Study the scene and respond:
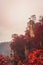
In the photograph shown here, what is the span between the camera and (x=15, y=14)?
213cm

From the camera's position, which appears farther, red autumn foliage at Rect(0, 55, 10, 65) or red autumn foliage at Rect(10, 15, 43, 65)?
red autumn foliage at Rect(0, 55, 10, 65)

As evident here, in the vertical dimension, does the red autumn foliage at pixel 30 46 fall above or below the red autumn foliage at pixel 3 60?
above

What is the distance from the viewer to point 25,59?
1.86 meters

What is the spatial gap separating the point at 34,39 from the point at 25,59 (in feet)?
0.84

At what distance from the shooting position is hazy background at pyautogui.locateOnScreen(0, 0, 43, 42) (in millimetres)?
1963

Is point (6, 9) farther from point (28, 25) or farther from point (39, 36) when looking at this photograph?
point (39, 36)

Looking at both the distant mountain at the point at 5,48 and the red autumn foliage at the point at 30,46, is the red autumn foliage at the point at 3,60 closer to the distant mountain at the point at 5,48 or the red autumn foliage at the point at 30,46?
the distant mountain at the point at 5,48

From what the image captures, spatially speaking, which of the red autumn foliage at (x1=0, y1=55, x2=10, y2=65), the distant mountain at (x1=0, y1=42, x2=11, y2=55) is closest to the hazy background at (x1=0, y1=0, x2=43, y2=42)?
the distant mountain at (x1=0, y1=42, x2=11, y2=55)

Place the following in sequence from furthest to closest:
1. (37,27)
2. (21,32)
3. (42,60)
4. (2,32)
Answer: (2,32) < (21,32) < (37,27) < (42,60)

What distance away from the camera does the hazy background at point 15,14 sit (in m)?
1.96

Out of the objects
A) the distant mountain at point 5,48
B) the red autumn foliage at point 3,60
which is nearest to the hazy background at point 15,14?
the distant mountain at point 5,48

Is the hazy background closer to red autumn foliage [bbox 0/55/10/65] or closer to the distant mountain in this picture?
the distant mountain

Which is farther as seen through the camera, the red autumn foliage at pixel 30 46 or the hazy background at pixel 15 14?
the hazy background at pixel 15 14

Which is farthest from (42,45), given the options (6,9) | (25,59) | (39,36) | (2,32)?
(6,9)
